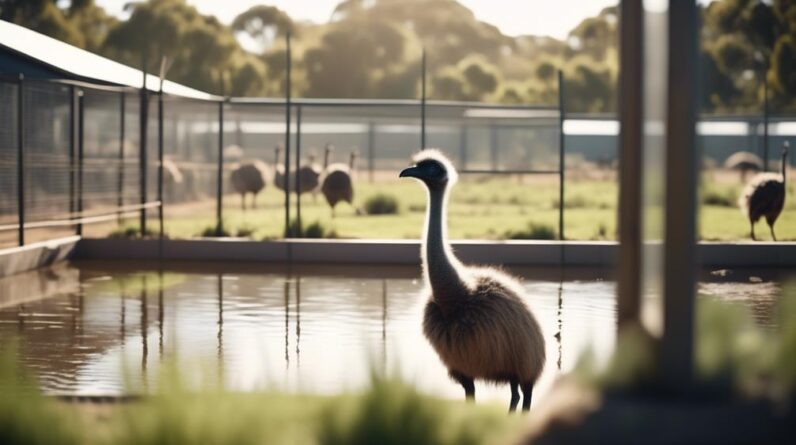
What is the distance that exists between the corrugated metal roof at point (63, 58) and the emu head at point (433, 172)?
9196mm

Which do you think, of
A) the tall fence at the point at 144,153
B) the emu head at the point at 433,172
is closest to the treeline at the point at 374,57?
the tall fence at the point at 144,153

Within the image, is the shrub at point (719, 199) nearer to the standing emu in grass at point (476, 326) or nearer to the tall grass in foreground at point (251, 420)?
the standing emu in grass at point (476, 326)

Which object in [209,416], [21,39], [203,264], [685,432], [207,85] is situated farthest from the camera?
[207,85]

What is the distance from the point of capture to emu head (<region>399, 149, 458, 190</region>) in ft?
23.9

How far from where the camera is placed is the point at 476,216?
24.8 meters

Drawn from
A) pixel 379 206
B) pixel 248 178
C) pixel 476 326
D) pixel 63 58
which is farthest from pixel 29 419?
pixel 248 178

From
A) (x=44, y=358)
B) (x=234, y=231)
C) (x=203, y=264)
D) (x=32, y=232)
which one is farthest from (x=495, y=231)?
(x=44, y=358)

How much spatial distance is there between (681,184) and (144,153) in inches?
544

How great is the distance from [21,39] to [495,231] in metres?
7.64

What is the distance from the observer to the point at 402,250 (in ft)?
51.6

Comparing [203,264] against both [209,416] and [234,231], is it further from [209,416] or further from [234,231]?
[209,416]

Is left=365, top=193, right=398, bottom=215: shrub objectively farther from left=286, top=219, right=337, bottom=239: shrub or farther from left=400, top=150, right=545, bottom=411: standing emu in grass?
left=400, top=150, right=545, bottom=411: standing emu in grass

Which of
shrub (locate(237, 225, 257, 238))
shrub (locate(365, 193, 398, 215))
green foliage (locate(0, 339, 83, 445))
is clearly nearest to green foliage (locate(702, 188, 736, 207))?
shrub (locate(365, 193, 398, 215))

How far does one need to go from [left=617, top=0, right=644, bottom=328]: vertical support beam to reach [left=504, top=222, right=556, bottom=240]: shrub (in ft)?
40.5
